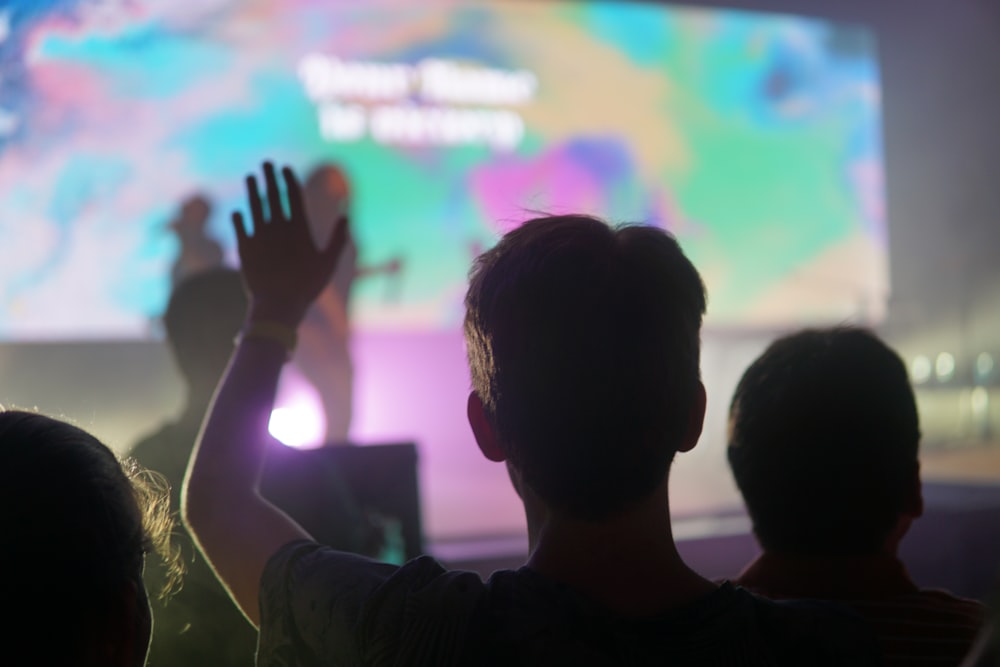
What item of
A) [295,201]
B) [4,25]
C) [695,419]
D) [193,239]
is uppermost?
[4,25]

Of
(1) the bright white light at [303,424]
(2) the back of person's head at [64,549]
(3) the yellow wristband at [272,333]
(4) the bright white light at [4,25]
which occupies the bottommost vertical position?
(1) the bright white light at [303,424]

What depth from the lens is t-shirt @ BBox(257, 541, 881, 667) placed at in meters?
0.64

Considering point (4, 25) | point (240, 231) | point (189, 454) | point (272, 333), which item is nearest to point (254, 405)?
point (272, 333)

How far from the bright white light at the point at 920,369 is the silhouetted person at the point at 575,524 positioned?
5.04 metres

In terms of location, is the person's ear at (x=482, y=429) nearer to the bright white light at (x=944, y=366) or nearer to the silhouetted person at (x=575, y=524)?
the silhouetted person at (x=575, y=524)

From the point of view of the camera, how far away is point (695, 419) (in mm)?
726

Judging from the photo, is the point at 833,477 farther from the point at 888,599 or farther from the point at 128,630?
the point at 128,630

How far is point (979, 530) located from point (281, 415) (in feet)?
8.87

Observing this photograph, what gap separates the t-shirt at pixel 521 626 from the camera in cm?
64

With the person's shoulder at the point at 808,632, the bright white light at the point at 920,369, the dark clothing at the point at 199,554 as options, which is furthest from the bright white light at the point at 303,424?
the person's shoulder at the point at 808,632

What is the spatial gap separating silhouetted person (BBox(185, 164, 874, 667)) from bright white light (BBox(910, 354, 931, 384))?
198 inches

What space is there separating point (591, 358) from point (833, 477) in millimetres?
429

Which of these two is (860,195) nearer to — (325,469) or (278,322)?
(325,469)

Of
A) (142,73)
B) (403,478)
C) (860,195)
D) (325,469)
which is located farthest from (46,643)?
(860,195)
